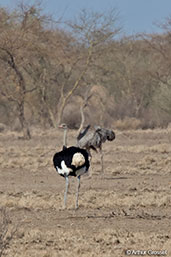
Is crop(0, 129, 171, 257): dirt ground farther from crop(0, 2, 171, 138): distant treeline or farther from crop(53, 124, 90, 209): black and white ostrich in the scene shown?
crop(0, 2, 171, 138): distant treeline

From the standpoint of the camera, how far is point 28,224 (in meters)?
8.93

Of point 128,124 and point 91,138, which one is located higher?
point 128,124

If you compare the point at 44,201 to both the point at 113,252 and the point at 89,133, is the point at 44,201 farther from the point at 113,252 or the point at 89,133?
the point at 89,133

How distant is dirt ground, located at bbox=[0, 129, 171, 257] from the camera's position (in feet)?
24.1

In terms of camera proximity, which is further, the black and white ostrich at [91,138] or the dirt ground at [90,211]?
the black and white ostrich at [91,138]

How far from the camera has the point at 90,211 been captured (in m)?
9.98

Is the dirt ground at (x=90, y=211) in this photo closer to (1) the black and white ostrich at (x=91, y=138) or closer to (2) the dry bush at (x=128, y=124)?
(1) the black and white ostrich at (x=91, y=138)

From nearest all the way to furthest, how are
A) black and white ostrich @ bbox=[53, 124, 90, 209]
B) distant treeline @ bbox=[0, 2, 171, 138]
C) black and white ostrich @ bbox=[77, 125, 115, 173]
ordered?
black and white ostrich @ bbox=[53, 124, 90, 209]
black and white ostrich @ bbox=[77, 125, 115, 173]
distant treeline @ bbox=[0, 2, 171, 138]

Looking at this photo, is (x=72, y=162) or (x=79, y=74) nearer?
(x=72, y=162)

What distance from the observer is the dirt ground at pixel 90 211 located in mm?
7352

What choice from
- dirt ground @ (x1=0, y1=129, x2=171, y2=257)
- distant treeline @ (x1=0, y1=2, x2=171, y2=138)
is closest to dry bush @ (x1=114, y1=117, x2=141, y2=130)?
distant treeline @ (x1=0, y1=2, x2=171, y2=138)

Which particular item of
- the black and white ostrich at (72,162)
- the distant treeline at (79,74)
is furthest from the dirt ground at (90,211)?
the distant treeline at (79,74)

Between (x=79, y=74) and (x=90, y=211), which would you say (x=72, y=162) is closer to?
(x=90, y=211)

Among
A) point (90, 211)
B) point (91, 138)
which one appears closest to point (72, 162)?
point (90, 211)
